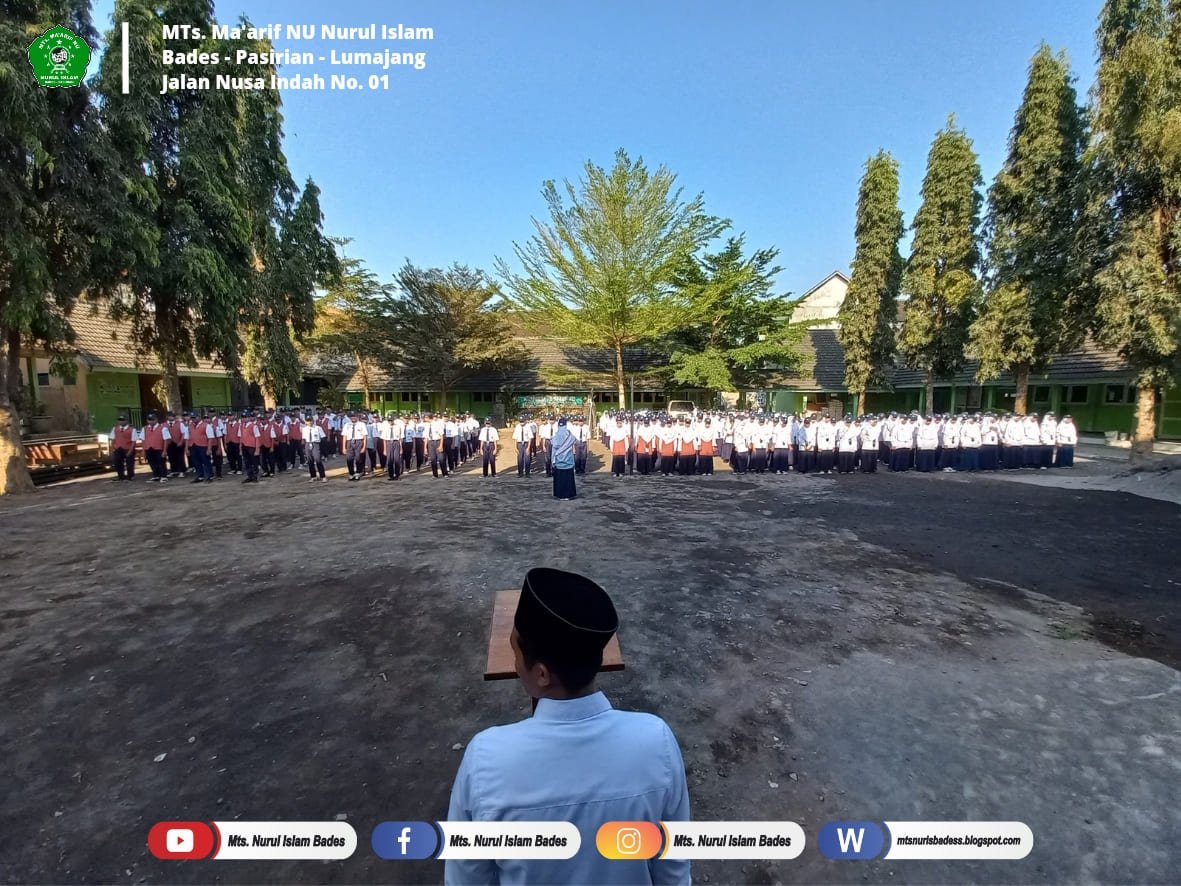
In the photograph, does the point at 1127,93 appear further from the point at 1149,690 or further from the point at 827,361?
the point at 827,361

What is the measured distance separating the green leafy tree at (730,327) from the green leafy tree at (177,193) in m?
16.3

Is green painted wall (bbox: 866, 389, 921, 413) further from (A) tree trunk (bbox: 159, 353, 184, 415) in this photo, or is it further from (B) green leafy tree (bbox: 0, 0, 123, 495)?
(B) green leafy tree (bbox: 0, 0, 123, 495)

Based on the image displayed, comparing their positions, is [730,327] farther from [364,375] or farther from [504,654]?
[504,654]

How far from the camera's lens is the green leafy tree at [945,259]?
20688 millimetres

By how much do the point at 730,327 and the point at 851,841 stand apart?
24.2 metres

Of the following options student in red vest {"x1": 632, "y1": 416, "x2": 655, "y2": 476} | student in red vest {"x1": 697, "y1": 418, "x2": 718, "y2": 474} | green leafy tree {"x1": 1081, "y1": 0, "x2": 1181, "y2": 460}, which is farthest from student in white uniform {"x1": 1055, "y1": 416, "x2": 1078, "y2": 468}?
student in red vest {"x1": 632, "y1": 416, "x2": 655, "y2": 476}

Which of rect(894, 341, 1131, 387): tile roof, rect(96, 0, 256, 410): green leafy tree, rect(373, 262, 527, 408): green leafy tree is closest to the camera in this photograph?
rect(96, 0, 256, 410): green leafy tree

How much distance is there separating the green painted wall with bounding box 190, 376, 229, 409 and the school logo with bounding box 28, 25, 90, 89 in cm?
1469

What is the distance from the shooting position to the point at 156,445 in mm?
14031

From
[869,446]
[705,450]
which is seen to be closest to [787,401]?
[869,446]

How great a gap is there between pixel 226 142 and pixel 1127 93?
849 inches

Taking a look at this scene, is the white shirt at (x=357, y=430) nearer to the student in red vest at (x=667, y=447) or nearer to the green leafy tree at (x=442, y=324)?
the student in red vest at (x=667, y=447)

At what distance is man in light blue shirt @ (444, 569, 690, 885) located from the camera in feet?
4.24

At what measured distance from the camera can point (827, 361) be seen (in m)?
31.5
